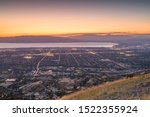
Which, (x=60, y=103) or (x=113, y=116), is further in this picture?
(x=60, y=103)

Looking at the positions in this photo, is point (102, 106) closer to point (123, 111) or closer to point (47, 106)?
point (123, 111)

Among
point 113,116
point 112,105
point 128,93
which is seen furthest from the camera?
point 128,93

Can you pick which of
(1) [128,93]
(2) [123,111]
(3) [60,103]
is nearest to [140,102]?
(2) [123,111]

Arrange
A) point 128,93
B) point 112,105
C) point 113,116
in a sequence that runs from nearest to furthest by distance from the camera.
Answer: point 113,116 → point 112,105 → point 128,93

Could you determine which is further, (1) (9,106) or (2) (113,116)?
(1) (9,106)

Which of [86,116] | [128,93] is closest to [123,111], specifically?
[86,116]

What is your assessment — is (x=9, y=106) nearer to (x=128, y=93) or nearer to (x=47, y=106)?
(x=47, y=106)

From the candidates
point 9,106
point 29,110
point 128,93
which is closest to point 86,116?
point 29,110
